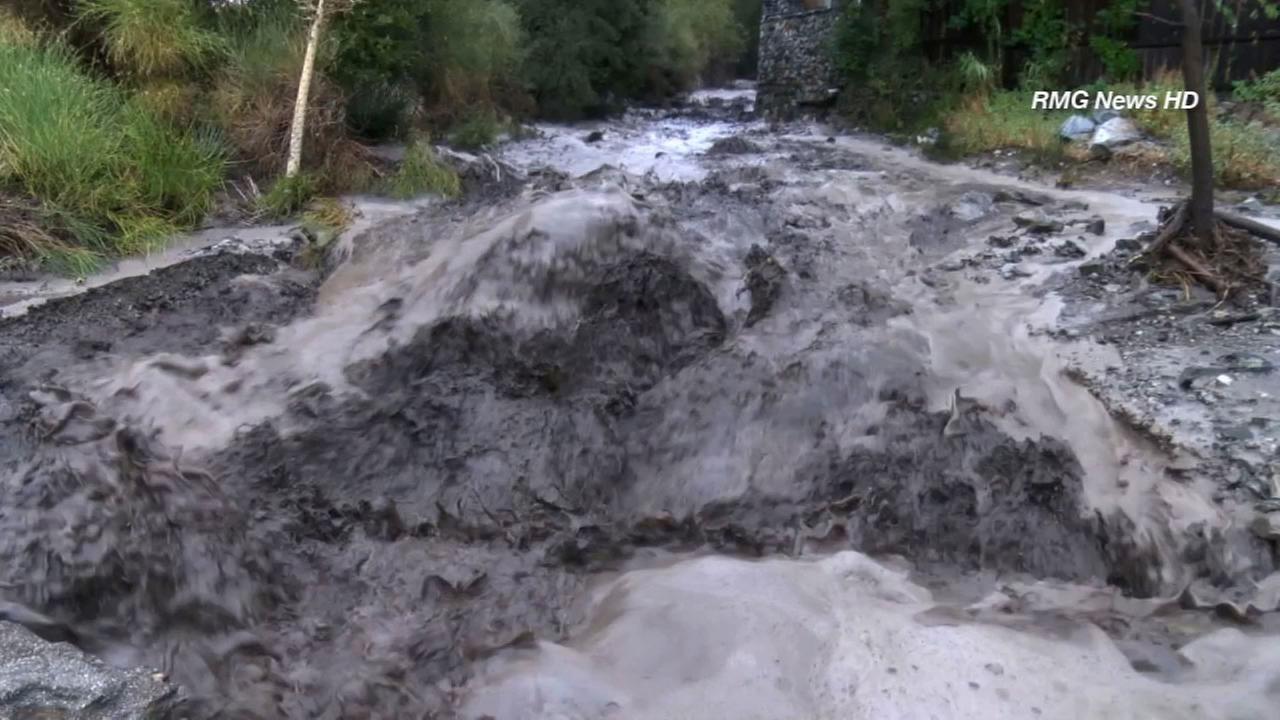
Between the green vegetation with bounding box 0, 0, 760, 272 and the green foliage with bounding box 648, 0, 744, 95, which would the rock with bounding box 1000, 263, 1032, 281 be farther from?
the green foliage with bounding box 648, 0, 744, 95

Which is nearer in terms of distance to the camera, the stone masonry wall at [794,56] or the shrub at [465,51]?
the shrub at [465,51]

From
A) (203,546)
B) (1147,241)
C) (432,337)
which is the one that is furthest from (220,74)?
(1147,241)

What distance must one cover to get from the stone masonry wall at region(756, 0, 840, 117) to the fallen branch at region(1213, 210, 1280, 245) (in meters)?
11.0

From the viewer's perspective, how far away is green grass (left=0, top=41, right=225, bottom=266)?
6836mm

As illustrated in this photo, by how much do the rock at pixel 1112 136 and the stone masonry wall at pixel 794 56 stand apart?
708cm

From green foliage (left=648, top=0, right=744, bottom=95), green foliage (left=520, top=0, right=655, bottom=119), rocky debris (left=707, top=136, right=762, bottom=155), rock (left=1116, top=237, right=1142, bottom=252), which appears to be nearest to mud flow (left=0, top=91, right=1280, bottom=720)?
rock (left=1116, top=237, right=1142, bottom=252)

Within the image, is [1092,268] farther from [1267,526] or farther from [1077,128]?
[1077,128]

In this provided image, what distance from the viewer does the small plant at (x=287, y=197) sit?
8016 millimetres

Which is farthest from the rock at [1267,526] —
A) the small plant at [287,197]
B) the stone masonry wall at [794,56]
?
the stone masonry wall at [794,56]

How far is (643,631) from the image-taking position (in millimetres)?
3295

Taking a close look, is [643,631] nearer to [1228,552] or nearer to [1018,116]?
[1228,552]

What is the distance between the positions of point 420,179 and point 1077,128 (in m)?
6.60

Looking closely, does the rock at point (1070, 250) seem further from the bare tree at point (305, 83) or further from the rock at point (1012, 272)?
the bare tree at point (305, 83)

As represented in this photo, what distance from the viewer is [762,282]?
6059 mm
